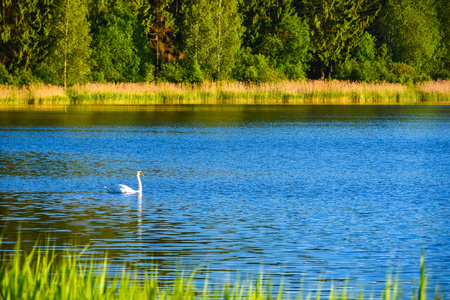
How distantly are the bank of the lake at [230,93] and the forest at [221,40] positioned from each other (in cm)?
470

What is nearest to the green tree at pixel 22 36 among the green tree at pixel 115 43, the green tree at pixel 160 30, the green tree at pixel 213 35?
the green tree at pixel 115 43

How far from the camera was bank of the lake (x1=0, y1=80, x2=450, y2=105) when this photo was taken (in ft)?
221

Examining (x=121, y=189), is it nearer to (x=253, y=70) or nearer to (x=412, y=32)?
(x=253, y=70)

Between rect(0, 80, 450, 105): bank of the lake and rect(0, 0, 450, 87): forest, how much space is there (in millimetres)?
4701

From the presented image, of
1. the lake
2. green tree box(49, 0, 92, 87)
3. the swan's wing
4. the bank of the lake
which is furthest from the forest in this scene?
the swan's wing

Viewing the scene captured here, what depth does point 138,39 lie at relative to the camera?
86.6 meters

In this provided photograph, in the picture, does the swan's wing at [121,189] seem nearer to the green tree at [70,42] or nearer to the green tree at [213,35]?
the green tree at [70,42]

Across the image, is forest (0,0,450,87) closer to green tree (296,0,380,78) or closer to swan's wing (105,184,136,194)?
green tree (296,0,380,78)

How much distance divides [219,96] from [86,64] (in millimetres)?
12404

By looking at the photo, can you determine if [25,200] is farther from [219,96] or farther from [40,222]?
[219,96]

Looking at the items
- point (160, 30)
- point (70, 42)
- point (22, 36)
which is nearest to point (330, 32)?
point (160, 30)

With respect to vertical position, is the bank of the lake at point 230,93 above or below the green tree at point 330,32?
below

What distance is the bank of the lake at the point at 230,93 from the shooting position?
67250 millimetres

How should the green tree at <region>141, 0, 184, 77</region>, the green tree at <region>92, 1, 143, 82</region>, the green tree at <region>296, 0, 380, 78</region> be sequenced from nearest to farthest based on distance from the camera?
the green tree at <region>92, 1, 143, 82</region> → the green tree at <region>141, 0, 184, 77</region> → the green tree at <region>296, 0, 380, 78</region>
